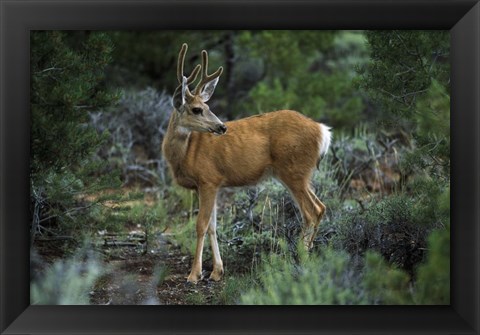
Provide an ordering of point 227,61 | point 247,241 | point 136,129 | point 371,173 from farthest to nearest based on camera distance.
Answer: point 227,61 < point 136,129 < point 371,173 < point 247,241

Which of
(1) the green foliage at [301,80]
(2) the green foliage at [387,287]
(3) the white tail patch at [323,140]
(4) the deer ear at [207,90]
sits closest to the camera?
(2) the green foliage at [387,287]

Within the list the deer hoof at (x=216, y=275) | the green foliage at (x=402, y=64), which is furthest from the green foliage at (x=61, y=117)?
the green foliage at (x=402, y=64)

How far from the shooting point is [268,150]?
749cm

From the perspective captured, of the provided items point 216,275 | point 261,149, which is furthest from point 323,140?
point 216,275

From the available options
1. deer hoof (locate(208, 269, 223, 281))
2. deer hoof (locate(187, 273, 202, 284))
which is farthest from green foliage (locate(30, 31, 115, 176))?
deer hoof (locate(208, 269, 223, 281))

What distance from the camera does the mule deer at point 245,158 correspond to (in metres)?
7.28

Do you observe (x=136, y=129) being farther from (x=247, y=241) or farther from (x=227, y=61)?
(x=247, y=241)

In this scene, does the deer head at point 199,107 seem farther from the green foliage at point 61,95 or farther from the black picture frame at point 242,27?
the black picture frame at point 242,27

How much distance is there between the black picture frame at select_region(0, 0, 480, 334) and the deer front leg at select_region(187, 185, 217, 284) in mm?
1648

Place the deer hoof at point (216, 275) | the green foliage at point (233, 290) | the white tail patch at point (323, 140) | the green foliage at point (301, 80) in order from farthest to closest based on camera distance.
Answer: the green foliage at point (301, 80) → the white tail patch at point (323, 140) → the deer hoof at point (216, 275) → the green foliage at point (233, 290)

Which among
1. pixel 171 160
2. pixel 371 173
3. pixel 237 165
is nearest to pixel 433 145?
pixel 237 165

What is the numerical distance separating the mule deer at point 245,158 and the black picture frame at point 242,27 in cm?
170

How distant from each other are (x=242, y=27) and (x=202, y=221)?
2247 millimetres

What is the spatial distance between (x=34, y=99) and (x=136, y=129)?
504cm
